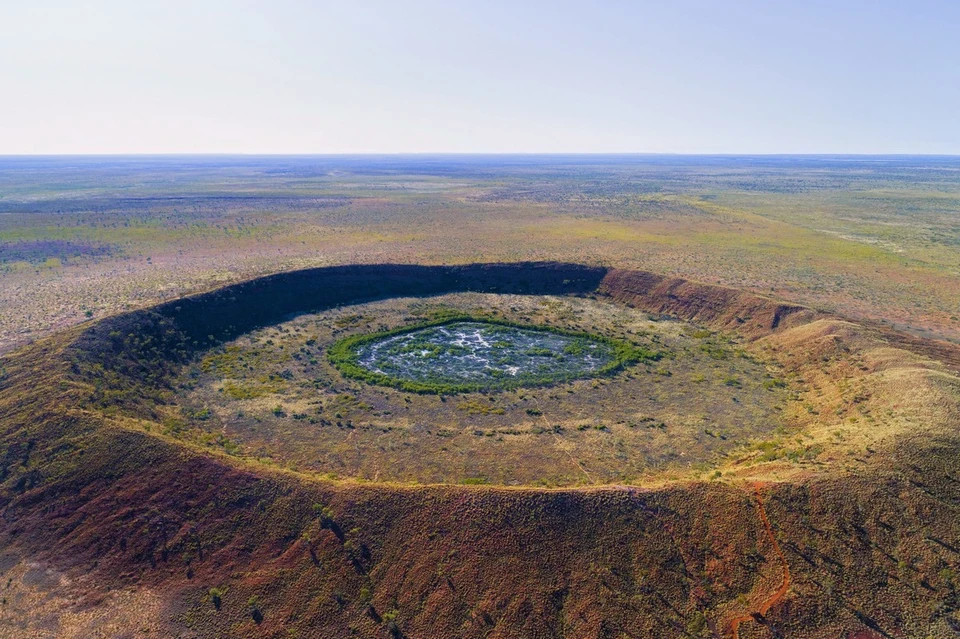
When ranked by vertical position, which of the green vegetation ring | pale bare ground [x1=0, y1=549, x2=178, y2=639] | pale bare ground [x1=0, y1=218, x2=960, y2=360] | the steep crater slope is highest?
pale bare ground [x1=0, y1=218, x2=960, y2=360]

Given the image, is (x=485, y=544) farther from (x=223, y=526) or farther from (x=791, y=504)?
(x=791, y=504)

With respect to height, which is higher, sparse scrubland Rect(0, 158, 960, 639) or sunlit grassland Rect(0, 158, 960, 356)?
sunlit grassland Rect(0, 158, 960, 356)

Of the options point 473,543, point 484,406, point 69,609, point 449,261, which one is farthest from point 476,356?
point 449,261

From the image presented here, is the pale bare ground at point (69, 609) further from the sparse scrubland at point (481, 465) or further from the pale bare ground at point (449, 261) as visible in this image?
the pale bare ground at point (449, 261)

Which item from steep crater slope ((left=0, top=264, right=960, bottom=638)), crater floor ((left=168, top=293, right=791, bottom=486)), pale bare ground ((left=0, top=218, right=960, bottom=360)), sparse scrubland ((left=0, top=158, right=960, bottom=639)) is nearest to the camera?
steep crater slope ((left=0, top=264, right=960, bottom=638))

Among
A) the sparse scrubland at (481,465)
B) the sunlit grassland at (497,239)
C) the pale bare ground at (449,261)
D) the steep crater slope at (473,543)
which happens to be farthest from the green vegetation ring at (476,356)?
the sunlit grassland at (497,239)

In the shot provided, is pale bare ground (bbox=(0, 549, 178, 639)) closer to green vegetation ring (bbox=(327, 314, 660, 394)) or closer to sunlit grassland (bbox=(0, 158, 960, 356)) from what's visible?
green vegetation ring (bbox=(327, 314, 660, 394))

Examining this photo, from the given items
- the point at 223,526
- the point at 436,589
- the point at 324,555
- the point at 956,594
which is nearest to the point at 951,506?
the point at 956,594

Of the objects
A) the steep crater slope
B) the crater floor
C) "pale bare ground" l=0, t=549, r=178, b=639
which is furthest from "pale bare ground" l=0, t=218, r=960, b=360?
"pale bare ground" l=0, t=549, r=178, b=639
